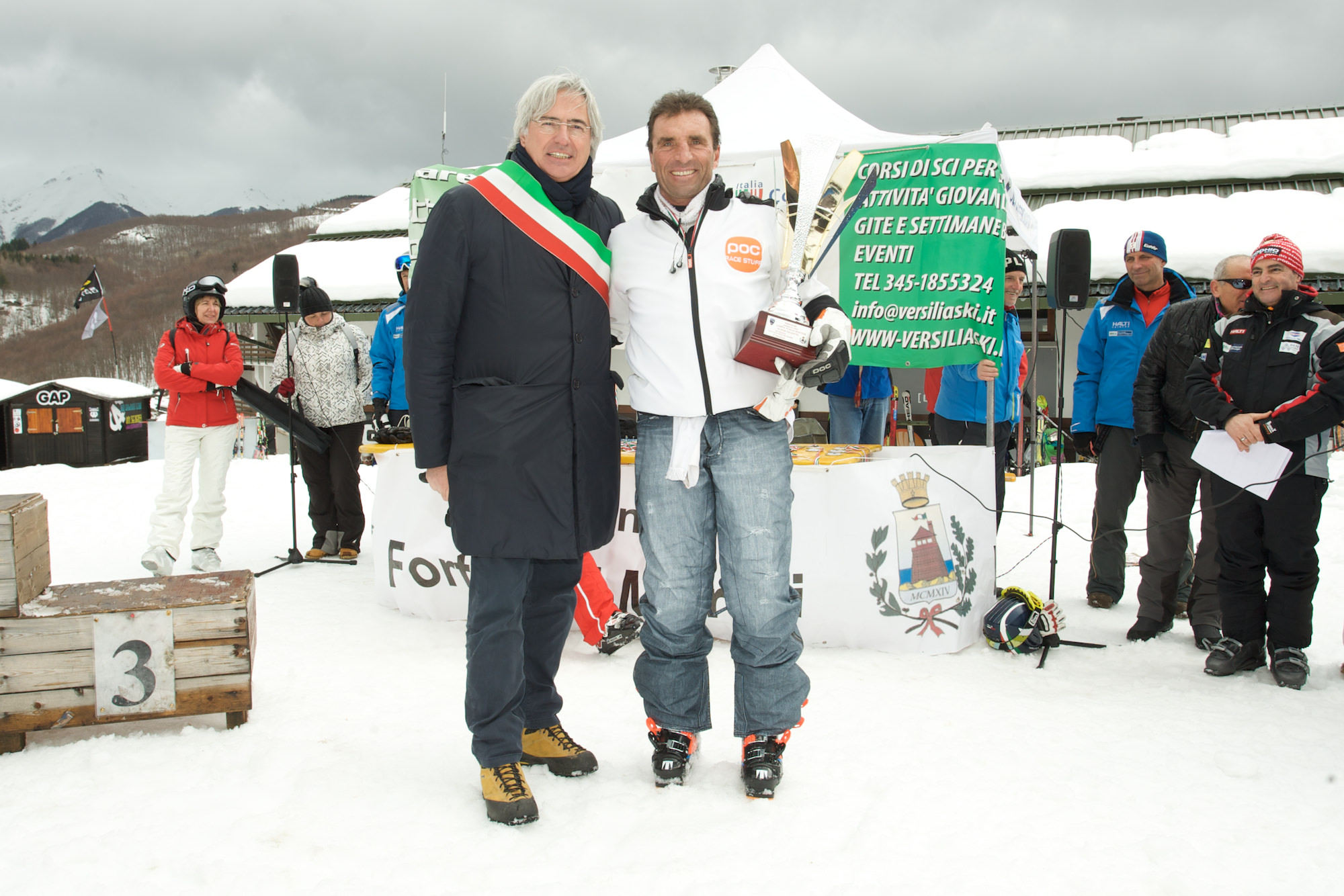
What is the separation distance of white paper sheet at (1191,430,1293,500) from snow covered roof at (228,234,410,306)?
45.9 feet

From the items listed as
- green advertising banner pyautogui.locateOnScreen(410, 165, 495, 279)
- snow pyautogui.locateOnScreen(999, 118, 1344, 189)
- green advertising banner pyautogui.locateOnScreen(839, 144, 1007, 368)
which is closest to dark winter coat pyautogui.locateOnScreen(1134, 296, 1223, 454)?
green advertising banner pyautogui.locateOnScreen(839, 144, 1007, 368)

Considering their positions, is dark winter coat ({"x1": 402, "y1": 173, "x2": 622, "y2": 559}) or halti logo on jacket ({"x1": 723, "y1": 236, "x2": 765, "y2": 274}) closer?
dark winter coat ({"x1": 402, "y1": 173, "x2": 622, "y2": 559})

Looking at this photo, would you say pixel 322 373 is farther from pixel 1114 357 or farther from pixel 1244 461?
pixel 1244 461

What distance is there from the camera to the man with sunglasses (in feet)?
12.7

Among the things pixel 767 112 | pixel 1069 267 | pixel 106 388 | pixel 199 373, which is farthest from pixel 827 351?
pixel 106 388

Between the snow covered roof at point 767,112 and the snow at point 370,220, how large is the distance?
472 inches

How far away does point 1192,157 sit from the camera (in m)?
14.8

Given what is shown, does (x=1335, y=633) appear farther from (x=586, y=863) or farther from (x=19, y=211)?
(x=19, y=211)

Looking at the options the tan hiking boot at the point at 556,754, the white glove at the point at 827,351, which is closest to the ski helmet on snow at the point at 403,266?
the tan hiking boot at the point at 556,754

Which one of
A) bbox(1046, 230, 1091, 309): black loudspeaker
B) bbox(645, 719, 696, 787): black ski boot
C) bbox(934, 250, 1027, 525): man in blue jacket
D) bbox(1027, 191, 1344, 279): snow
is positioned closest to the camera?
bbox(645, 719, 696, 787): black ski boot

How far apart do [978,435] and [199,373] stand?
182 inches

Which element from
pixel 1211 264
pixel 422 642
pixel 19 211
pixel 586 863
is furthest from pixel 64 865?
pixel 19 211

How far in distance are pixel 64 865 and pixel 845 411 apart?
4741 millimetres

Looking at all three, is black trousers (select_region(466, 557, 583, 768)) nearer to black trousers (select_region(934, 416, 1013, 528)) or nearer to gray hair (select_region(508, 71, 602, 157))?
gray hair (select_region(508, 71, 602, 157))
